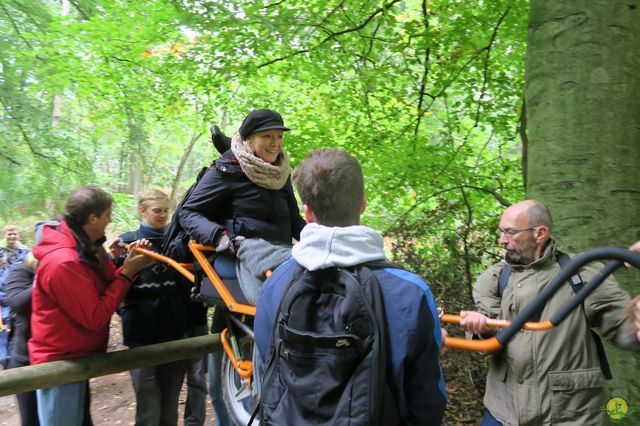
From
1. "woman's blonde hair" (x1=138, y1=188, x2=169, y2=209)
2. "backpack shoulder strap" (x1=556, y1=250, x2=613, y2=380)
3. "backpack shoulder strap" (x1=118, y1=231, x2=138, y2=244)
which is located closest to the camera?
"backpack shoulder strap" (x1=556, y1=250, x2=613, y2=380)

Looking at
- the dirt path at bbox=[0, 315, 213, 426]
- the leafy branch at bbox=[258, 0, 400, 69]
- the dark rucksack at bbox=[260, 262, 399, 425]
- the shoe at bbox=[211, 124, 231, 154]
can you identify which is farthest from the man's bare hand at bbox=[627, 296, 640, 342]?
the dirt path at bbox=[0, 315, 213, 426]

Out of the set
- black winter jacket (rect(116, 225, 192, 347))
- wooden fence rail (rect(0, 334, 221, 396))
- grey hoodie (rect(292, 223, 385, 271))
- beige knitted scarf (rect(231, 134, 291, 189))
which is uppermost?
beige knitted scarf (rect(231, 134, 291, 189))

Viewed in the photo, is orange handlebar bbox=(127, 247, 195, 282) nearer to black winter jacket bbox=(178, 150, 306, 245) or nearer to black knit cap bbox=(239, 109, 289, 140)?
black winter jacket bbox=(178, 150, 306, 245)

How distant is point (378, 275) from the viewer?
144 centimetres

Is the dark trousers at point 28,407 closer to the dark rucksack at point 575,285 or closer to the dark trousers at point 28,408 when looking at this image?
the dark trousers at point 28,408

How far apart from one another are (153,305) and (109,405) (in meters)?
3.26

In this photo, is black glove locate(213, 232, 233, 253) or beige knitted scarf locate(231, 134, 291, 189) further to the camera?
beige knitted scarf locate(231, 134, 291, 189)

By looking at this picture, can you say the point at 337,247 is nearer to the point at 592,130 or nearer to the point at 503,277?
the point at 503,277

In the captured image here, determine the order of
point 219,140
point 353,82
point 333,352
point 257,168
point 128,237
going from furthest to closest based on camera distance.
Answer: point 353,82 < point 128,237 < point 219,140 < point 257,168 < point 333,352

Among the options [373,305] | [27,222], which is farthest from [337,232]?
[27,222]

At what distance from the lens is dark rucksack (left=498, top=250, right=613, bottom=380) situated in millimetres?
1998

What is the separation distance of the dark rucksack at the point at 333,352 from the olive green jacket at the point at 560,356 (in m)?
1.06

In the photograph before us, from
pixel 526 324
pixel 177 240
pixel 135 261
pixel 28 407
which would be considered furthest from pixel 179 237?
pixel 526 324

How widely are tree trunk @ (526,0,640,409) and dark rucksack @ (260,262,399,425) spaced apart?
1.74 metres
